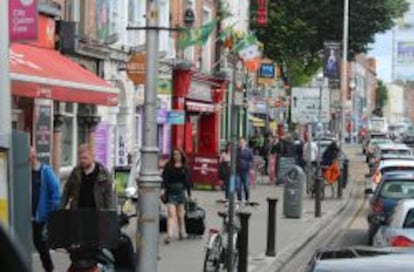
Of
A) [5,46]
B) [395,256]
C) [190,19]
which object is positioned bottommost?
[395,256]

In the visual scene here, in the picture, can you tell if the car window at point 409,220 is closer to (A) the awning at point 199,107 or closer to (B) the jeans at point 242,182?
(B) the jeans at point 242,182

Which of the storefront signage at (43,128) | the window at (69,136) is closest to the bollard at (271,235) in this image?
the storefront signage at (43,128)

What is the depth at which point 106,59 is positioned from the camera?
2469cm

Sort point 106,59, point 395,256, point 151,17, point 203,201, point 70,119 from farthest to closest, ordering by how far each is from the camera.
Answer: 1. point 203,201
2. point 106,59
3. point 70,119
4. point 151,17
5. point 395,256

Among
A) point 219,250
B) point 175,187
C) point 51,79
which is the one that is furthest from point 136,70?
point 219,250

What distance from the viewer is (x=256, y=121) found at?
5538 cm

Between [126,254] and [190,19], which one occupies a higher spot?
[190,19]

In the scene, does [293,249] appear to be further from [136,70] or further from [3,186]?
[3,186]

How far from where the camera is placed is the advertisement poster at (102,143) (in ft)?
80.9

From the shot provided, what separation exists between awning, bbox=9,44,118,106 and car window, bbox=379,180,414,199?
5.43m

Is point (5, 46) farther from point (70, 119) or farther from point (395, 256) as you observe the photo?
point (70, 119)

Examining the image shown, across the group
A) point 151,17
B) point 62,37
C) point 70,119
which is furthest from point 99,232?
point 70,119

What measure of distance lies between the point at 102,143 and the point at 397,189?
31.1 ft

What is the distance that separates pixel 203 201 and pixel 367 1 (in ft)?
102
